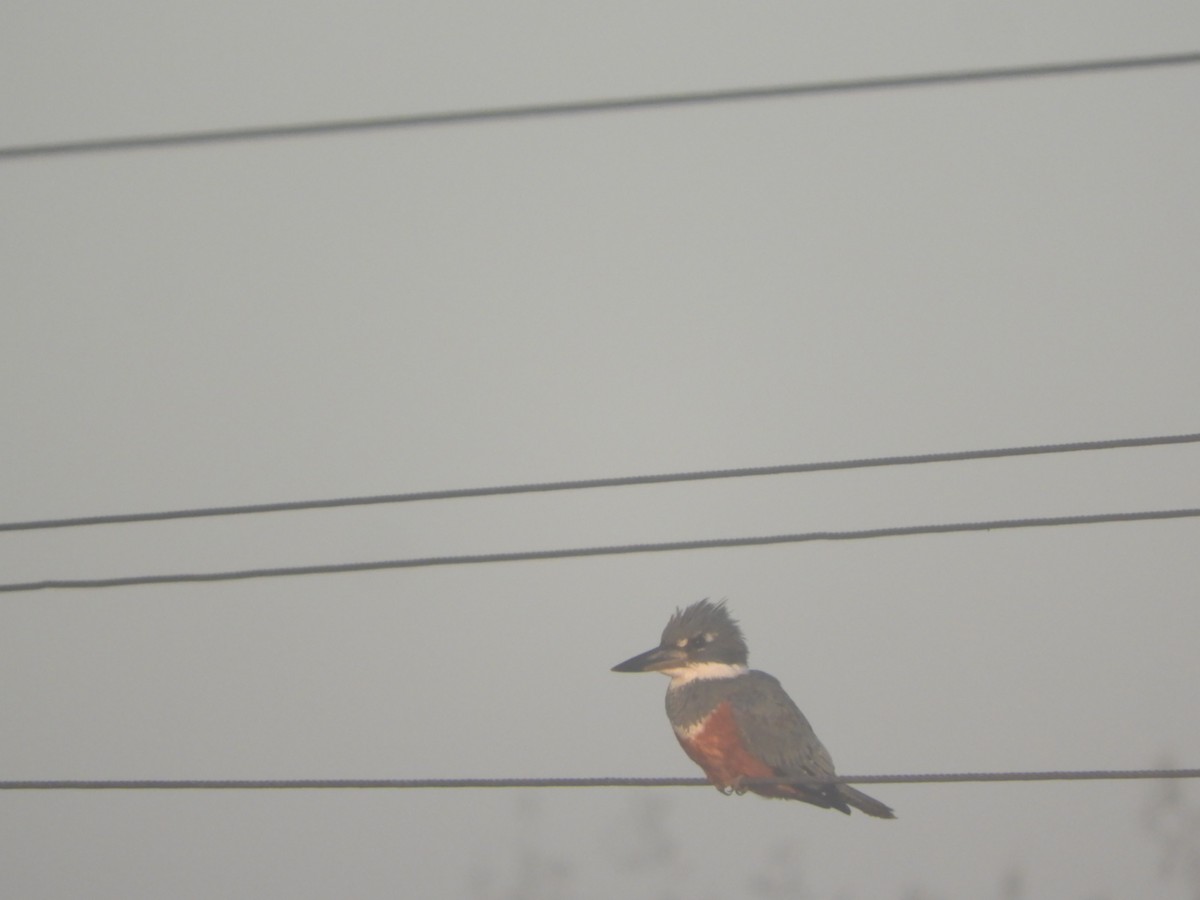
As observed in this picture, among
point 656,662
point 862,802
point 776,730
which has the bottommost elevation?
point 862,802

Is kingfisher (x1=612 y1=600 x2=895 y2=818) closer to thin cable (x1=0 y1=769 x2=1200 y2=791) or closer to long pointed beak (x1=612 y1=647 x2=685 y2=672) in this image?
long pointed beak (x1=612 y1=647 x2=685 y2=672)

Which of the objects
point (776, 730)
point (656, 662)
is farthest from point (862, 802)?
point (656, 662)

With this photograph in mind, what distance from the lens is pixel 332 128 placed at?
421cm

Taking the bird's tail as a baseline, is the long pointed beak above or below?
above

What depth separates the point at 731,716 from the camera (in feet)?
16.8

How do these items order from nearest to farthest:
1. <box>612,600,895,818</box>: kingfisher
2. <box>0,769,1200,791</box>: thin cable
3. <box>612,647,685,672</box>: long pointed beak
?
1. <box>0,769,1200,791</box>: thin cable
2. <box>612,600,895,818</box>: kingfisher
3. <box>612,647,685,672</box>: long pointed beak

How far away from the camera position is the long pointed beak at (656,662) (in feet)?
18.0

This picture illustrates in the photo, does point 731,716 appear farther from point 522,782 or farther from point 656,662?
point 522,782

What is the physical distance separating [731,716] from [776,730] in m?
0.17

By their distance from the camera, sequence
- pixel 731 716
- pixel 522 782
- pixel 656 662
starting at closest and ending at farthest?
pixel 522 782
pixel 731 716
pixel 656 662

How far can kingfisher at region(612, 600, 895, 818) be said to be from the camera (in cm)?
504

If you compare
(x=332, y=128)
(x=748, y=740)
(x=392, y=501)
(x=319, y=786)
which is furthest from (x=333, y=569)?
(x=748, y=740)

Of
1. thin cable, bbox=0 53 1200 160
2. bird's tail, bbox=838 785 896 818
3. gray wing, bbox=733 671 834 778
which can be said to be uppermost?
thin cable, bbox=0 53 1200 160

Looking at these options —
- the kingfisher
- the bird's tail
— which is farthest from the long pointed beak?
the bird's tail
